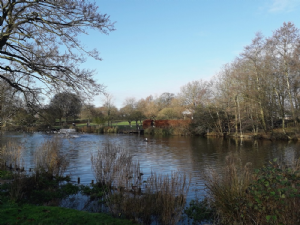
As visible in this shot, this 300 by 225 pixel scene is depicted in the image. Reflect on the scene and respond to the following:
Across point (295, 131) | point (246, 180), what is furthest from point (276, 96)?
point (246, 180)

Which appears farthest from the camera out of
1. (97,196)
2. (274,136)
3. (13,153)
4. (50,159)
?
(274,136)

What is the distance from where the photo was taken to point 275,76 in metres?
28.9

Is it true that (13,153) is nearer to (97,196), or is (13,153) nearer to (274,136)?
(97,196)

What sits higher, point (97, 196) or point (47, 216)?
point (47, 216)

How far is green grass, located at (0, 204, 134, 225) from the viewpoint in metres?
5.39

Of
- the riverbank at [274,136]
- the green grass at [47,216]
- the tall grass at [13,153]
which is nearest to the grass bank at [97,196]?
the green grass at [47,216]

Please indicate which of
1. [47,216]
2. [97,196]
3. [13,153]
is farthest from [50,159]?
[47,216]

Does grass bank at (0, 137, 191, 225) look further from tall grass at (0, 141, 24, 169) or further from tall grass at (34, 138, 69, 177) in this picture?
tall grass at (0, 141, 24, 169)

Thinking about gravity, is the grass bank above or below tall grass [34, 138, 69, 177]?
below

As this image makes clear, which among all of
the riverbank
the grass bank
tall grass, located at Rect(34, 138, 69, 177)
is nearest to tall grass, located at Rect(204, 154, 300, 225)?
the grass bank

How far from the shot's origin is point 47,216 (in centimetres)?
571

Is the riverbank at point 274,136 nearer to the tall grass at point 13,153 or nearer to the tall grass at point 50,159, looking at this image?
the tall grass at point 50,159

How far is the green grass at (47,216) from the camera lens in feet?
17.7

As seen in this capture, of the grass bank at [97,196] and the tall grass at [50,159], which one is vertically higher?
the tall grass at [50,159]
